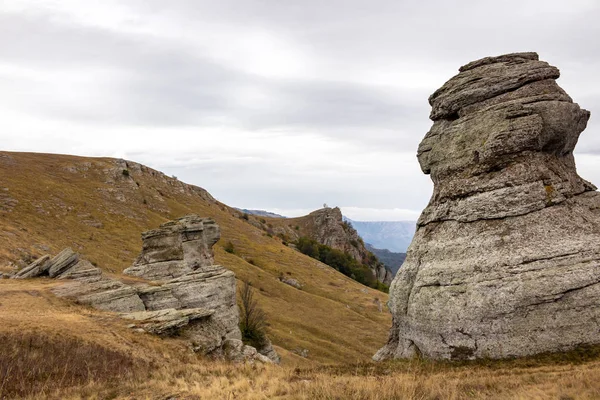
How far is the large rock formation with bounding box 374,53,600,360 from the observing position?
794 inches

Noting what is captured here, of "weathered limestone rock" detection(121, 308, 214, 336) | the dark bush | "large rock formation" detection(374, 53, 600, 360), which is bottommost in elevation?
"weathered limestone rock" detection(121, 308, 214, 336)

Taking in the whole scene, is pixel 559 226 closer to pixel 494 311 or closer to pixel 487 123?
pixel 494 311

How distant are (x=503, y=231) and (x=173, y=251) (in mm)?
44915

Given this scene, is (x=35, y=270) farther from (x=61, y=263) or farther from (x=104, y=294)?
(x=104, y=294)

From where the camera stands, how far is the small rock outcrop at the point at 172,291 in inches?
1272

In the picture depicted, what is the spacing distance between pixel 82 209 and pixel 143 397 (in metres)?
99.9

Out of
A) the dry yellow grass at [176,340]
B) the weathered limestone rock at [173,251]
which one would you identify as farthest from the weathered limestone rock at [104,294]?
the weathered limestone rock at [173,251]

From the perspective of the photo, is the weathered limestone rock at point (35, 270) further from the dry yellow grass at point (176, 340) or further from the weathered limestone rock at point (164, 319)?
the weathered limestone rock at point (164, 319)

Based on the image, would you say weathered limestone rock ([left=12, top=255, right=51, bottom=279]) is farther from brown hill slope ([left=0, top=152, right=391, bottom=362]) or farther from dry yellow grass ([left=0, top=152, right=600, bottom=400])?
brown hill slope ([left=0, top=152, right=391, bottom=362])

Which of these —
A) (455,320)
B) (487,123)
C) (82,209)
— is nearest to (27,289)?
(455,320)

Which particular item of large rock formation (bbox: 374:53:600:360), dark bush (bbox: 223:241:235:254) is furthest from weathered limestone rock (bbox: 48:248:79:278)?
dark bush (bbox: 223:241:235:254)

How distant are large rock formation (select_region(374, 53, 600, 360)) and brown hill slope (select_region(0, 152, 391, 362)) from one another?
42938mm

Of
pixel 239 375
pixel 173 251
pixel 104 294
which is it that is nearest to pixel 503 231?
pixel 239 375

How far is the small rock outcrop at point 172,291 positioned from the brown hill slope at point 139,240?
47.1 feet
